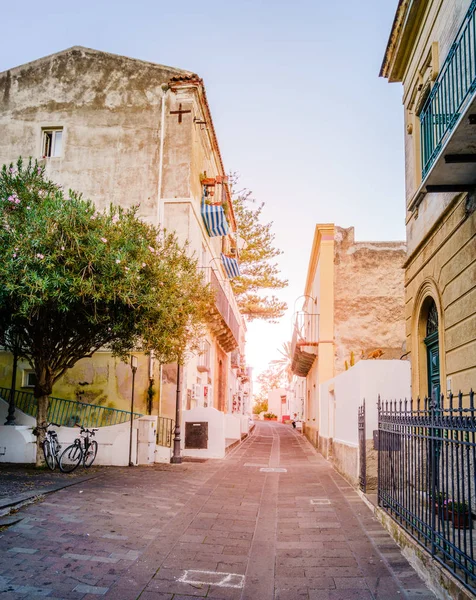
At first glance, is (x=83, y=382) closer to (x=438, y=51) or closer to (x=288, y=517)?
(x=288, y=517)

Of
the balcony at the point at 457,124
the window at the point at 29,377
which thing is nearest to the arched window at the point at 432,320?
the balcony at the point at 457,124

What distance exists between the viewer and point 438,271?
29.2ft

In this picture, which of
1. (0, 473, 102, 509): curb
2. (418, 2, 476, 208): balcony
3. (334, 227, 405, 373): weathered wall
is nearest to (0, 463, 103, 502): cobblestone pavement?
(0, 473, 102, 509): curb

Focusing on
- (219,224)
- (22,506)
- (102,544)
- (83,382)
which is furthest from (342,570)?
(219,224)

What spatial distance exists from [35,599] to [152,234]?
8787 mm

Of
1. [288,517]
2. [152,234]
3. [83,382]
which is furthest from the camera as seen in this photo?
[83,382]

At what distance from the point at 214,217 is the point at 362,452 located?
11.5m

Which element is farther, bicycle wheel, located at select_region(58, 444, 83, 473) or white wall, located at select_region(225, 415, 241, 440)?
white wall, located at select_region(225, 415, 241, 440)

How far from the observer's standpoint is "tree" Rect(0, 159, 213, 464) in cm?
1019

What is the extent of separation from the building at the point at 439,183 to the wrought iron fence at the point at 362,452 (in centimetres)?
124

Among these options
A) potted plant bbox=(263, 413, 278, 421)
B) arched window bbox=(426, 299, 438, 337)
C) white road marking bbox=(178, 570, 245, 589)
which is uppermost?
arched window bbox=(426, 299, 438, 337)

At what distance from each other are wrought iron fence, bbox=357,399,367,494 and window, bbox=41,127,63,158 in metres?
13.3

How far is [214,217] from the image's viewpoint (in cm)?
1938

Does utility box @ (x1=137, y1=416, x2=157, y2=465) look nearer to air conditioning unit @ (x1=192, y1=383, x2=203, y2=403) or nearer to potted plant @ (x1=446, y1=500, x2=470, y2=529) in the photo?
air conditioning unit @ (x1=192, y1=383, x2=203, y2=403)
